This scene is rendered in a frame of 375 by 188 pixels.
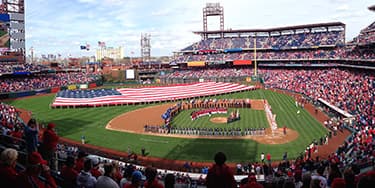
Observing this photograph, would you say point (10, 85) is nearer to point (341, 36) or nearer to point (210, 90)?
point (210, 90)

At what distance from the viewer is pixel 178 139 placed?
2641 cm

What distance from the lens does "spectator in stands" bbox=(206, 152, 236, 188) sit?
19.3ft

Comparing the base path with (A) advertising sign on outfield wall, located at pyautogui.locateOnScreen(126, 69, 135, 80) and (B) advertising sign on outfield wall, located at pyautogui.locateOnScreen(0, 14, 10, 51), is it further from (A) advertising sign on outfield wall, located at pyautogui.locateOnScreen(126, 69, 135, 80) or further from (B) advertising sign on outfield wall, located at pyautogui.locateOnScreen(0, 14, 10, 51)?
(A) advertising sign on outfield wall, located at pyautogui.locateOnScreen(126, 69, 135, 80)

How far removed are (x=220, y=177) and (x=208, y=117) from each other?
28308mm

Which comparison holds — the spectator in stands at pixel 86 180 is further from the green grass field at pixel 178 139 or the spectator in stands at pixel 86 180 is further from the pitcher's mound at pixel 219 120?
the pitcher's mound at pixel 219 120

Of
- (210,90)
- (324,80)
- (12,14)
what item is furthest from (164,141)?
(12,14)

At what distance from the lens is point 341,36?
2527 inches

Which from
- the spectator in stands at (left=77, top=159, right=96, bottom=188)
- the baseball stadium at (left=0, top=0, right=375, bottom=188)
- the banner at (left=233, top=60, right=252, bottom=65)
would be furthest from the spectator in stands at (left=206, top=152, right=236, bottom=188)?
the banner at (left=233, top=60, right=252, bottom=65)

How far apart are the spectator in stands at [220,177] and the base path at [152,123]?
1964 cm

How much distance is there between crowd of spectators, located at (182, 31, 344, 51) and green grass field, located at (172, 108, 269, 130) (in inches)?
1407

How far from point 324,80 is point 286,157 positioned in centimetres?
3326

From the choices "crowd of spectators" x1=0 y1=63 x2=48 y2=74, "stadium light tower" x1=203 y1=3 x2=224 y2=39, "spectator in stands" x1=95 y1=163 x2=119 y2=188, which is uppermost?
"stadium light tower" x1=203 y1=3 x2=224 y2=39

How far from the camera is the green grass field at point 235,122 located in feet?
97.9

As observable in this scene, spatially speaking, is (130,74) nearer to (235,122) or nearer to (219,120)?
(219,120)
